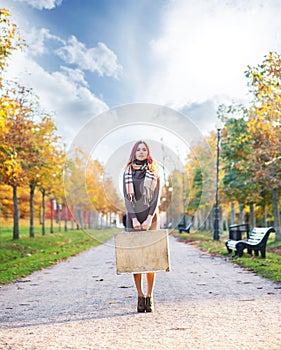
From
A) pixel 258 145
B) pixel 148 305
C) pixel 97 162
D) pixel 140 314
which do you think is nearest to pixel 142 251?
pixel 148 305

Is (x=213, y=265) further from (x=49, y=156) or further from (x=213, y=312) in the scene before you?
(x=49, y=156)

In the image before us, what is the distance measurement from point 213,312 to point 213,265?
21.0 ft

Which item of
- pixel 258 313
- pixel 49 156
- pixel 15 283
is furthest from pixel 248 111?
pixel 258 313

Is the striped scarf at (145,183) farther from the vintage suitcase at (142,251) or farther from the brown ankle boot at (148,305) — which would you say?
the brown ankle boot at (148,305)

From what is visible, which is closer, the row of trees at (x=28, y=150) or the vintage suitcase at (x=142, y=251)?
the vintage suitcase at (x=142, y=251)

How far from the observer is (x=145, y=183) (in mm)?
6066

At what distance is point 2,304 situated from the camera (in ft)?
22.4

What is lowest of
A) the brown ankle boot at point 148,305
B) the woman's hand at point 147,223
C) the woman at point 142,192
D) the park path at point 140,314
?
the park path at point 140,314

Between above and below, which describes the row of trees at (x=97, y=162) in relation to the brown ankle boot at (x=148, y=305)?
above

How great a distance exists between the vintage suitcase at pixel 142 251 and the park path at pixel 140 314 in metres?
0.56

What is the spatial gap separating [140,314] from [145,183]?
1.62 meters

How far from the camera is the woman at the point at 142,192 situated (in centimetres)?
604

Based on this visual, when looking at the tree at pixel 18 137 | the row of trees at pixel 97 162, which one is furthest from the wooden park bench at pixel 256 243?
the tree at pixel 18 137

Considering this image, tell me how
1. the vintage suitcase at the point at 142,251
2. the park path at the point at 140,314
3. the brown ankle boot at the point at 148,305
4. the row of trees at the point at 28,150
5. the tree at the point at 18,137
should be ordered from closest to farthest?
the park path at the point at 140,314 < the brown ankle boot at the point at 148,305 < the vintage suitcase at the point at 142,251 < the row of trees at the point at 28,150 < the tree at the point at 18,137
